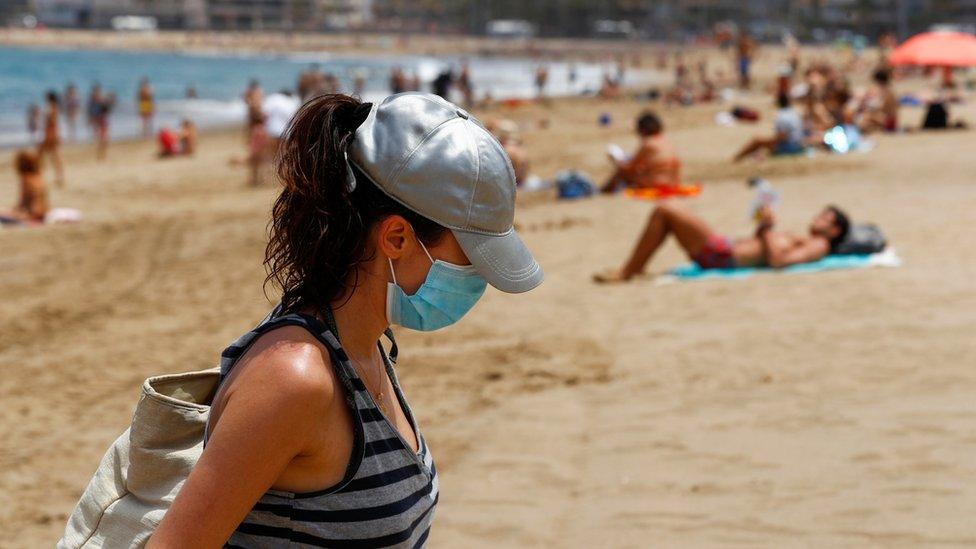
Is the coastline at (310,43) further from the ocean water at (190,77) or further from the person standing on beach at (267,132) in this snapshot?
the person standing on beach at (267,132)

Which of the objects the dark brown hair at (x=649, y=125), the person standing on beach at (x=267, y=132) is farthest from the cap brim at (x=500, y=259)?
the person standing on beach at (x=267, y=132)

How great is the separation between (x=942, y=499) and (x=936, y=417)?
0.95 metres

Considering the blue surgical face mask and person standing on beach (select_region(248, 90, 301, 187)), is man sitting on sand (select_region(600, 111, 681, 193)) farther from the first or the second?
the blue surgical face mask

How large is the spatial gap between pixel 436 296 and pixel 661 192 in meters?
11.2

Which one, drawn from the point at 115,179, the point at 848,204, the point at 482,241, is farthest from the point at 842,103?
the point at 482,241

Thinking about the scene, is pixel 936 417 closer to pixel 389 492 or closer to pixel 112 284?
pixel 389 492

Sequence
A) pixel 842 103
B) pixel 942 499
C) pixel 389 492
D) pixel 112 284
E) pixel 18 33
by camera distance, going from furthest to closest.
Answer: pixel 18 33 < pixel 842 103 < pixel 112 284 < pixel 942 499 < pixel 389 492

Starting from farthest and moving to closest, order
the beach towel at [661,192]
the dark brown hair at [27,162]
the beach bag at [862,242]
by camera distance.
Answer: the dark brown hair at [27,162]
the beach towel at [661,192]
the beach bag at [862,242]

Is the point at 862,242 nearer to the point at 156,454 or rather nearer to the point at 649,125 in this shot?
the point at 649,125

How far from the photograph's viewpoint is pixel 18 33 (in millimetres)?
115500

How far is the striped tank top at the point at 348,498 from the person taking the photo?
5.34 feet

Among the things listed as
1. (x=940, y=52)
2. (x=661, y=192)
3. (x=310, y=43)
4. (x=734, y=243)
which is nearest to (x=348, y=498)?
(x=734, y=243)

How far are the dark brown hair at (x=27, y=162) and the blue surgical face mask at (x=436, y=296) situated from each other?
13.1 meters

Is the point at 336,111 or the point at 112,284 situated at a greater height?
the point at 336,111
